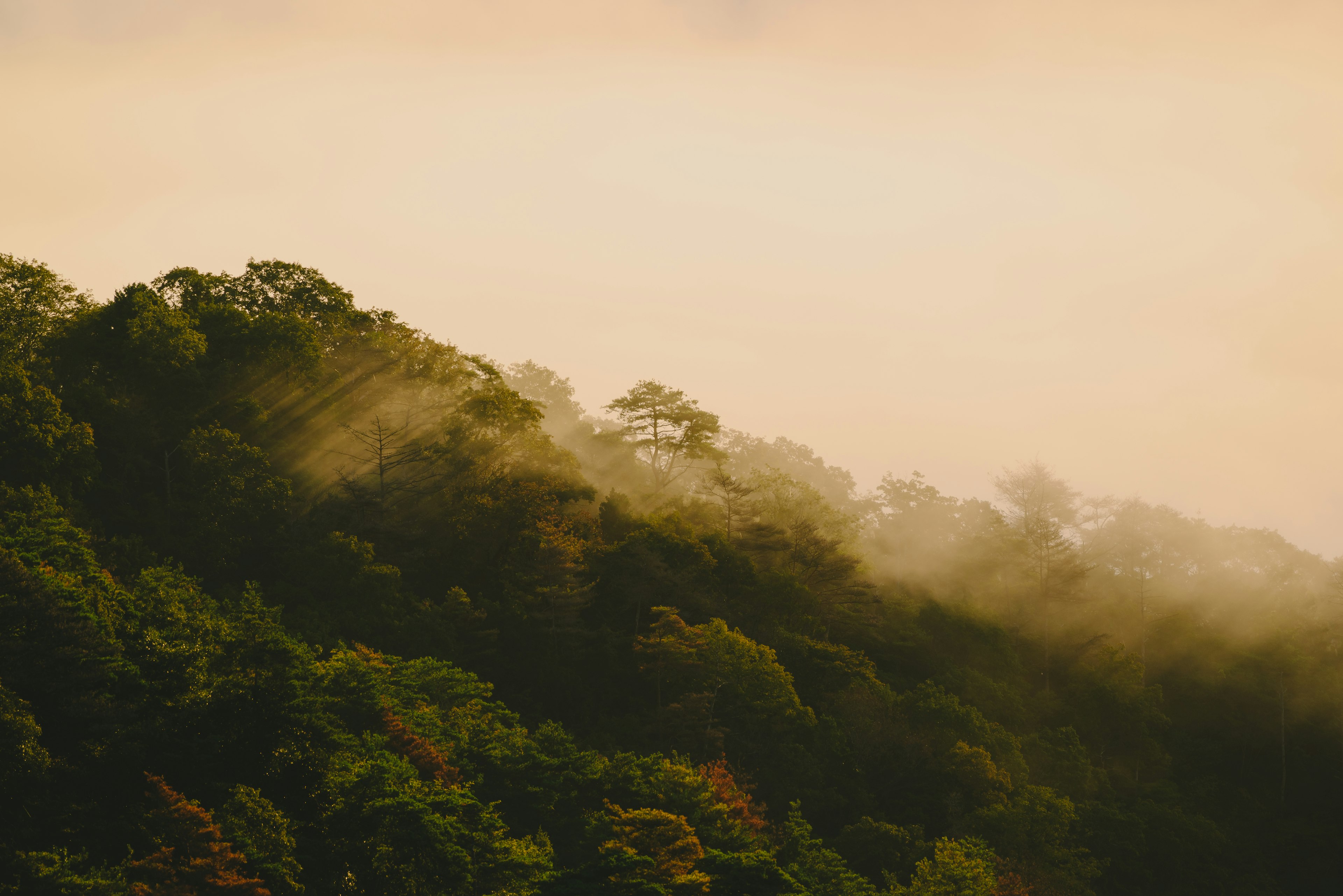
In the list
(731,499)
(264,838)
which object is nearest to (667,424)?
(731,499)

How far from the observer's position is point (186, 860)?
2153 cm

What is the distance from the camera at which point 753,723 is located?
40750 mm

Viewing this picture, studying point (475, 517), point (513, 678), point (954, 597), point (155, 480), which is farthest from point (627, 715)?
point (954, 597)

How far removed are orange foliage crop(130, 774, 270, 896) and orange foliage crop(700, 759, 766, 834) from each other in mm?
15315

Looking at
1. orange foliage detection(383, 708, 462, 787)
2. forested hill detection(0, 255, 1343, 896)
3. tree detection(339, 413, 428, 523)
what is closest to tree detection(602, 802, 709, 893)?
forested hill detection(0, 255, 1343, 896)

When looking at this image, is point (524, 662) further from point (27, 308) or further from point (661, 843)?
point (27, 308)

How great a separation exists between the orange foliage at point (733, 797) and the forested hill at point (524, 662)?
11.7 inches

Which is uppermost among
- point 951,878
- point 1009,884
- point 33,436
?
point 33,436

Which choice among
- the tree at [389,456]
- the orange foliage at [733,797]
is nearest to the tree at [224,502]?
the tree at [389,456]

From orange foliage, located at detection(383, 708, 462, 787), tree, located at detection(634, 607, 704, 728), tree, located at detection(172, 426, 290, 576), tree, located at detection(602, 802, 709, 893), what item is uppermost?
tree, located at detection(172, 426, 290, 576)

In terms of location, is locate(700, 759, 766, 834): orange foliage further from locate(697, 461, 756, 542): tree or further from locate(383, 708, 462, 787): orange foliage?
locate(697, 461, 756, 542): tree

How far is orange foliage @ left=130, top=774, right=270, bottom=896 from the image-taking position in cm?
2083

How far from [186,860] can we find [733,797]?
1847 cm

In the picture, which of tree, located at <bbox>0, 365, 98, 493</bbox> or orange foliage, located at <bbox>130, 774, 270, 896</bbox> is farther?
tree, located at <bbox>0, 365, 98, 493</bbox>
